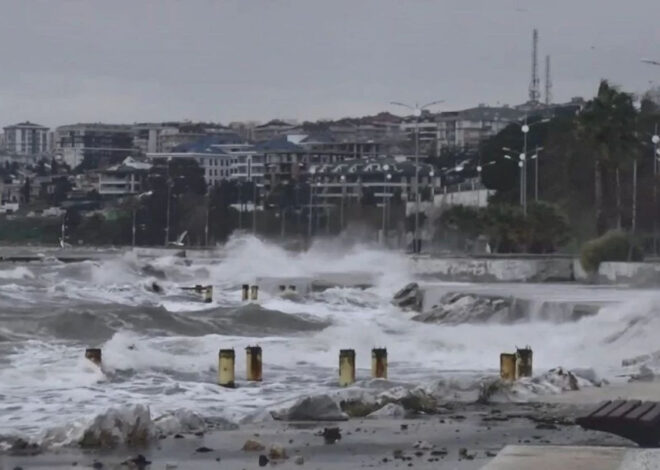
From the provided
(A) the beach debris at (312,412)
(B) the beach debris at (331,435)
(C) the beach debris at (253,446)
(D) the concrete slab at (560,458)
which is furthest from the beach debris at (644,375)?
(D) the concrete slab at (560,458)

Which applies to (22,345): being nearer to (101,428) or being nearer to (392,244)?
(101,428)

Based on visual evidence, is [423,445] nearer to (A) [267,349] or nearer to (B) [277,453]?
(B) [277,453]

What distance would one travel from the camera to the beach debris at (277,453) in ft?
50.7

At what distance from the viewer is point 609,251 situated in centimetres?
5569

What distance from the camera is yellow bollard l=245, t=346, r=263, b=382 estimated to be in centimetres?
2397

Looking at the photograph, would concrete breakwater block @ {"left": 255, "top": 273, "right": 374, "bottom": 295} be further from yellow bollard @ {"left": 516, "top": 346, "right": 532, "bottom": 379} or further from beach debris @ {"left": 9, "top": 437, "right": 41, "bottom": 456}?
beach debris @ {"left": 9, "top": 437, "right": 41, "bottom": 456}

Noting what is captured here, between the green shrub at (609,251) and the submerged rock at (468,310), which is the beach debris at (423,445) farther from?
the green shrub at (609,251)

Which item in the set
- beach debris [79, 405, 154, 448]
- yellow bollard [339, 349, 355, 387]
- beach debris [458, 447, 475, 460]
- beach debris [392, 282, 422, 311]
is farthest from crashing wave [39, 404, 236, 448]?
beach debris [392, 282, 422, 311]

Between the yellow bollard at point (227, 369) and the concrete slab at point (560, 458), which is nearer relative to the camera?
the concrete slab at point (560, 458)

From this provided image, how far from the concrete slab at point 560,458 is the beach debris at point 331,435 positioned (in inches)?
107

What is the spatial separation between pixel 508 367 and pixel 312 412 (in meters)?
4.97

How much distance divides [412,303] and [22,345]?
20.3m

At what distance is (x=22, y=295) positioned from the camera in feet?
194

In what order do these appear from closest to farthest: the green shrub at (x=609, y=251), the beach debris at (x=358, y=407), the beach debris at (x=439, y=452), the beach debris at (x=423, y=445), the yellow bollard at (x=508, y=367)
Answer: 1. the beach debris at (x=439, y=452)
2. the beach debris at (x=423, y=445)
3. the beach debris at (x=358, y=407)
4. the yellow bollard at (x=508, y=367)
5. the green shrub at (x=609, y=251)
